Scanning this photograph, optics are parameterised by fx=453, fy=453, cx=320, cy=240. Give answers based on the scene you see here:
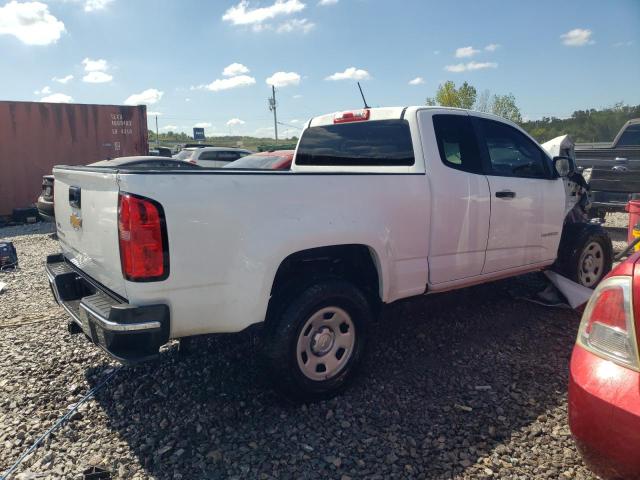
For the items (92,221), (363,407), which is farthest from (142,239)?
(363,407)

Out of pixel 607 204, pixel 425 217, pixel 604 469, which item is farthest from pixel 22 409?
pixel 607 204

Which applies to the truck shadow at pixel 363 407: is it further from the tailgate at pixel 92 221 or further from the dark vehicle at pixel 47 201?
the dark vehicle at pixel 47 201

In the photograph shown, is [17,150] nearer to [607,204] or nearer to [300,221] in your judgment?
[300,221]

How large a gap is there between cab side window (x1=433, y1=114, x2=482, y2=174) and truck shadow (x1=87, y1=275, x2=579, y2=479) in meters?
1.49

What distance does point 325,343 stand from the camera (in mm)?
2990

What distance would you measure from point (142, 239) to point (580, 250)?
4383 millimetres

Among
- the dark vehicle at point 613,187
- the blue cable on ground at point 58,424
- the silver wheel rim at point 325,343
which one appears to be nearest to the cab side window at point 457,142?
the silver wheel rim at point 325,343

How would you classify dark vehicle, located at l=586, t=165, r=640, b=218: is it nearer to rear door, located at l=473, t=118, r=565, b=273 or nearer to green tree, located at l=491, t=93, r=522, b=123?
rear door, located at l=473, t=118, r=565, b=273

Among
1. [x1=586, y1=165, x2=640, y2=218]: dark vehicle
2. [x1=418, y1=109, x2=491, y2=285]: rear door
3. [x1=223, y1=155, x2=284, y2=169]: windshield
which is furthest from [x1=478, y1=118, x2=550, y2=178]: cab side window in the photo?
[x1=223, y1=155, x2=284, y2=169]: windshield

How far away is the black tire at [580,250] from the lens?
15.5 feet

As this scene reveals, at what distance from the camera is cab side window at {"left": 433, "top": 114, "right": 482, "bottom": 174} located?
3.56 meters

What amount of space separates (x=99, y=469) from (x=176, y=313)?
0.91 metres

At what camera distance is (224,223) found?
2420mm

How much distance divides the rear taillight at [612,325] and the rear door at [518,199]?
1883 millimetres
